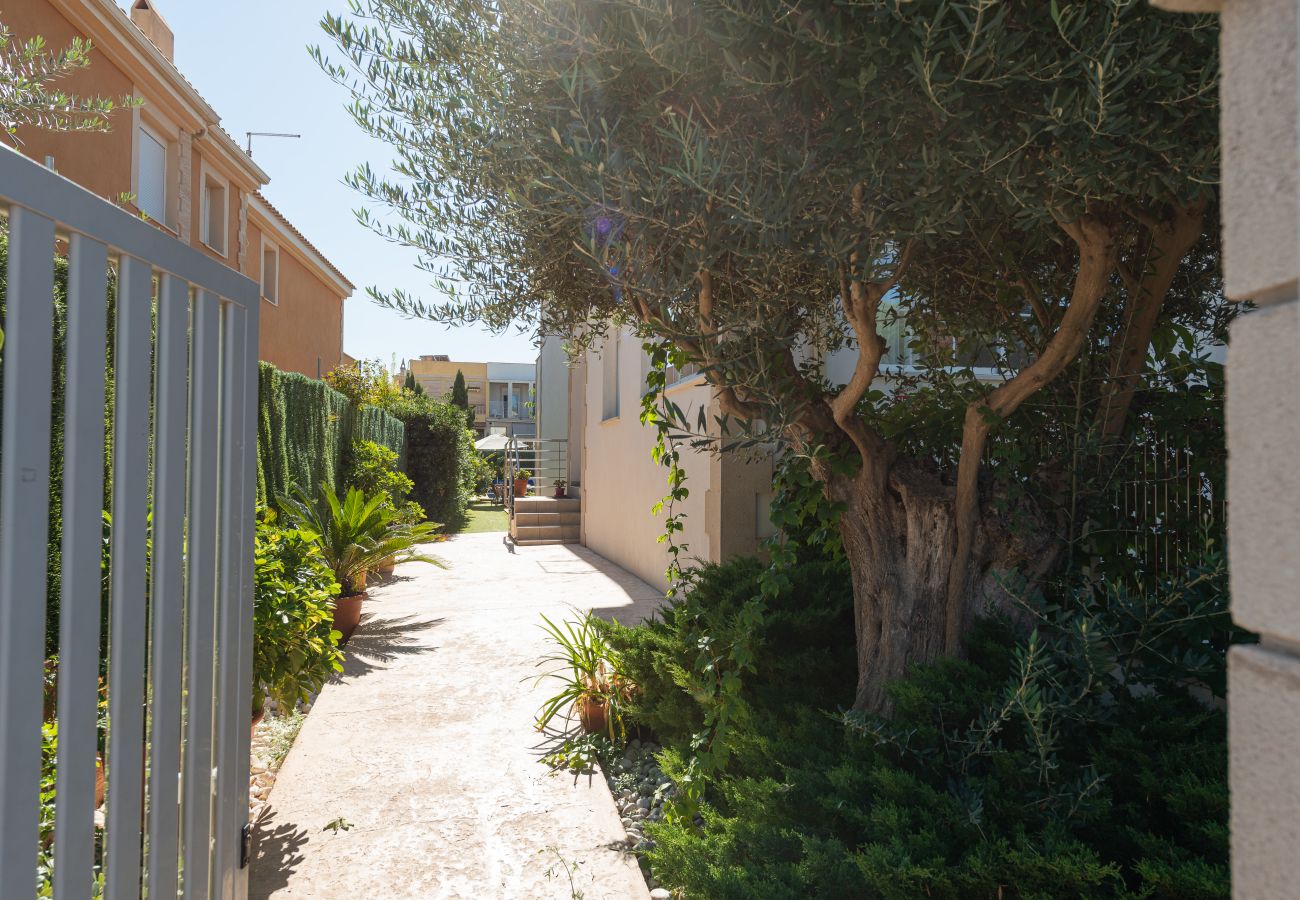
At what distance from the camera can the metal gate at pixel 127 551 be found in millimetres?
1363

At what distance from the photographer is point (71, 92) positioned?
8.51 m

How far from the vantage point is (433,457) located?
698 inches

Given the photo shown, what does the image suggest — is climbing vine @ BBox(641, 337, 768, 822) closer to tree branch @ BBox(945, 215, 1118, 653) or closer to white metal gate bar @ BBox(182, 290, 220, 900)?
tree branch @ BBox(945, 215, 1118, 653)

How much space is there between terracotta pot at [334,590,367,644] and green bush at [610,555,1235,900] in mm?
4537

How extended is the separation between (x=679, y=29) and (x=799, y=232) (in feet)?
2.38

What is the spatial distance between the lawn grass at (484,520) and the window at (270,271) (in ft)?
19.1

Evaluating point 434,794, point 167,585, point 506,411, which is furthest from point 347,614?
point 506,411

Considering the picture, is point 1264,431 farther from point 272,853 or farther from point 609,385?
point 609,385

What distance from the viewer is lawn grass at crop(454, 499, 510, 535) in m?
18.3

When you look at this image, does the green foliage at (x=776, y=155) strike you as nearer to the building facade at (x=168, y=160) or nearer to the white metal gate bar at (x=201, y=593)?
the white metal gate bar at (x=201, y=593)

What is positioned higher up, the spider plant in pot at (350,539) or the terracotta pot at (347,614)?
the spider plant in pot at (350,539)

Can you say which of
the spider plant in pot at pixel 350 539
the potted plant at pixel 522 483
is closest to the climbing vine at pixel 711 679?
the spider plant in pot at pixel 350 539

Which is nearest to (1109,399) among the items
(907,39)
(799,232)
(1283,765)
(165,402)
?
(799,232)

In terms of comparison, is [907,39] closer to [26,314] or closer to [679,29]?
[679,29]
